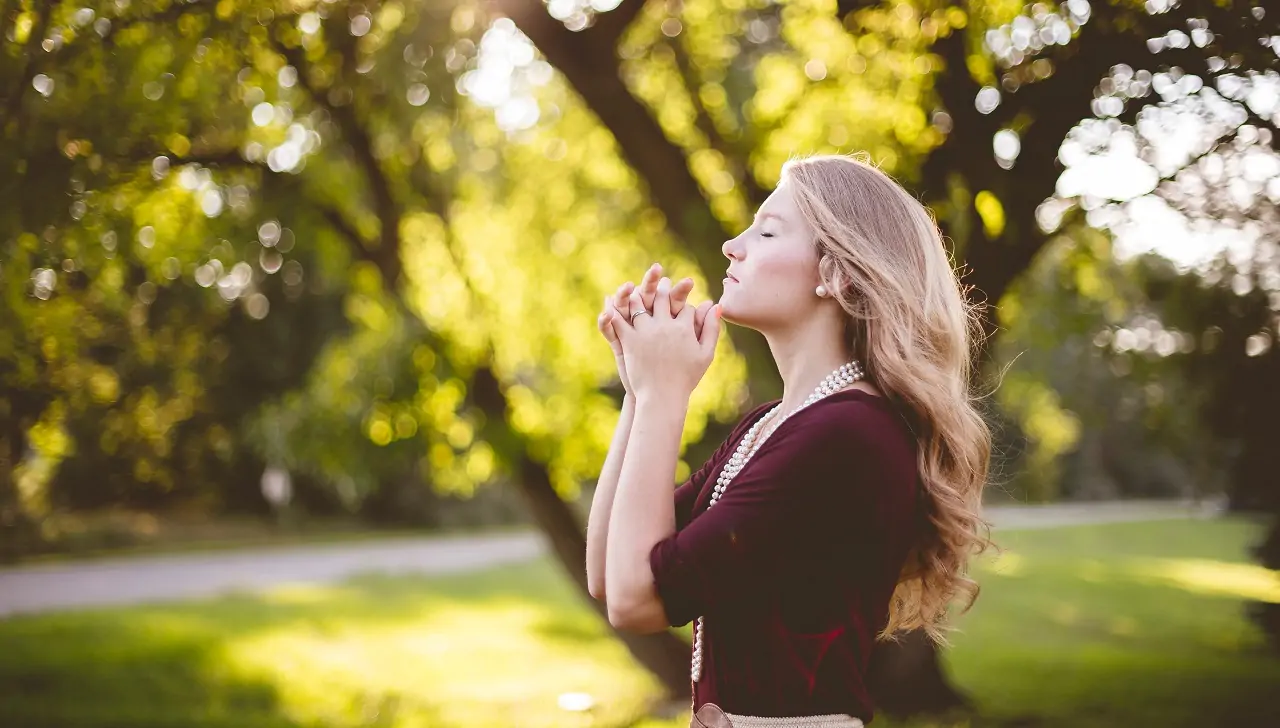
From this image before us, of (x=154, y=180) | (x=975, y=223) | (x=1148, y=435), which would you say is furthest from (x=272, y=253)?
(x=1148, y=435)

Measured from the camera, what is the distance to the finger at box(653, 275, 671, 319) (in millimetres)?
1879

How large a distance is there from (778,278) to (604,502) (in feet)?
1.81

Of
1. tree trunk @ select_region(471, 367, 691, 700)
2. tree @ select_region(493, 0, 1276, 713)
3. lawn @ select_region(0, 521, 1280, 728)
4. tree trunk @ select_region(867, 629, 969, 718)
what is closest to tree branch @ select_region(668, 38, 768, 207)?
tree @ select_region(493, 0, 1276, 713)

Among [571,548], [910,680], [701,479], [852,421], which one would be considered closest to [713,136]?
[571,548]

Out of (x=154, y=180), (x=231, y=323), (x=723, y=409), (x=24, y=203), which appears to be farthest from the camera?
(x=231, y=323)

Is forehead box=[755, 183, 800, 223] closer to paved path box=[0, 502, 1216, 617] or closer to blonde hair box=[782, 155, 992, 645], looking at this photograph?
blonde hair box=[782, 155, 992, 645]

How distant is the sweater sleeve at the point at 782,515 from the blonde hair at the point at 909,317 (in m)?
0.19

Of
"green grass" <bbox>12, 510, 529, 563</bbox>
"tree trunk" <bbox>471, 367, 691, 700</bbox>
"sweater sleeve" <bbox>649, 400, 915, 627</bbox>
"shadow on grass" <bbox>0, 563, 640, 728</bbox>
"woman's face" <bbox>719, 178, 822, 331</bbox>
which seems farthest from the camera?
"green grass" <bbox>12, 510, 529, 563</bbox>

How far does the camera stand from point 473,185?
998 centimetres

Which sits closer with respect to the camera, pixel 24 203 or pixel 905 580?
pixel 905 580

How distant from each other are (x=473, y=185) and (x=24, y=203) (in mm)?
5913

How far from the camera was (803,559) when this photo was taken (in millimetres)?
1694

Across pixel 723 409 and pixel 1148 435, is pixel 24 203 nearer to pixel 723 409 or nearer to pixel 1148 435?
pixel 723 409

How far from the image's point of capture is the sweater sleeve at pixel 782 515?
64.5 inches
